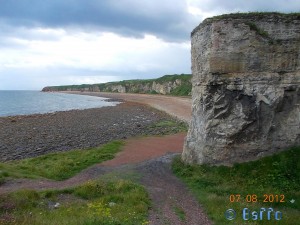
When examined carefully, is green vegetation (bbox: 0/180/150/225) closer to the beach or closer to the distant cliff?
the beach

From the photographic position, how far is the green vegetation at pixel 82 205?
11398 millimetres

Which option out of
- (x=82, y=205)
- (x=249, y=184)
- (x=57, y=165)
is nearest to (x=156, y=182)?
(x=249, y=184)

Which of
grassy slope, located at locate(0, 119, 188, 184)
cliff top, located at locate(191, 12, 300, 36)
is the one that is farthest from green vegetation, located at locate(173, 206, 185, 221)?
cliff top, located at locate(191, 12, 300, 36)

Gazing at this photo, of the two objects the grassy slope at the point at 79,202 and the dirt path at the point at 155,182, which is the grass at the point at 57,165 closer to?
the grassy slope at the point at 79,202

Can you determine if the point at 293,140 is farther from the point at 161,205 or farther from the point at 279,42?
the point at 161,205

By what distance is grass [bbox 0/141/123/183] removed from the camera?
19.5 metres

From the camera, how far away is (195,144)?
20.1m

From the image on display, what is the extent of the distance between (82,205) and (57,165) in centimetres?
804

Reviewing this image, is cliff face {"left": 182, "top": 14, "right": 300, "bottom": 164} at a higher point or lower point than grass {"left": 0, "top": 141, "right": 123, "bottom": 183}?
higher

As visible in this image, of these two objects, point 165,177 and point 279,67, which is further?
point 165,177

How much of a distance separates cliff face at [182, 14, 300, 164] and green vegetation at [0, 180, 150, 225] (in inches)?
239

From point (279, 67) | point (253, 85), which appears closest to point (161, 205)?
point (253, 85)

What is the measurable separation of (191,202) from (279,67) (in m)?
8.54

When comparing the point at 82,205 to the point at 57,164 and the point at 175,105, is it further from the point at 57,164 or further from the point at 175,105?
the point at 175,105
